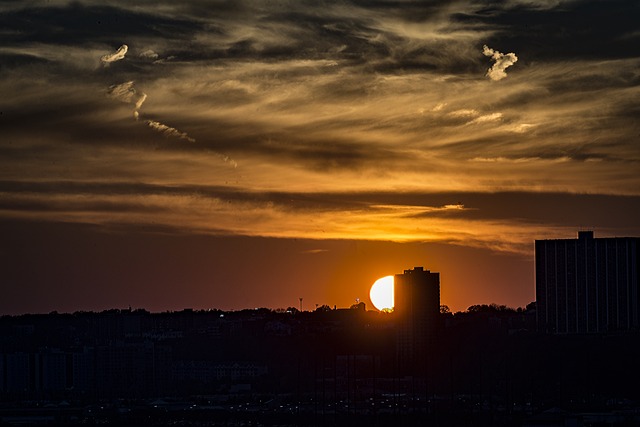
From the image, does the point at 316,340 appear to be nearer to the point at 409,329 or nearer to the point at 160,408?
the point at 409,329

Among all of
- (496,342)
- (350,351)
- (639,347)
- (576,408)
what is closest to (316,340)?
(350,351)

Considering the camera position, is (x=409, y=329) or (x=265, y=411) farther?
(x=409, y=329)

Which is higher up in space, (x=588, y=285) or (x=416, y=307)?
(x=588, y=285)

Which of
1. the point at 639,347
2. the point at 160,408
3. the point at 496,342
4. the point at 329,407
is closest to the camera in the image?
the point at 329,407
